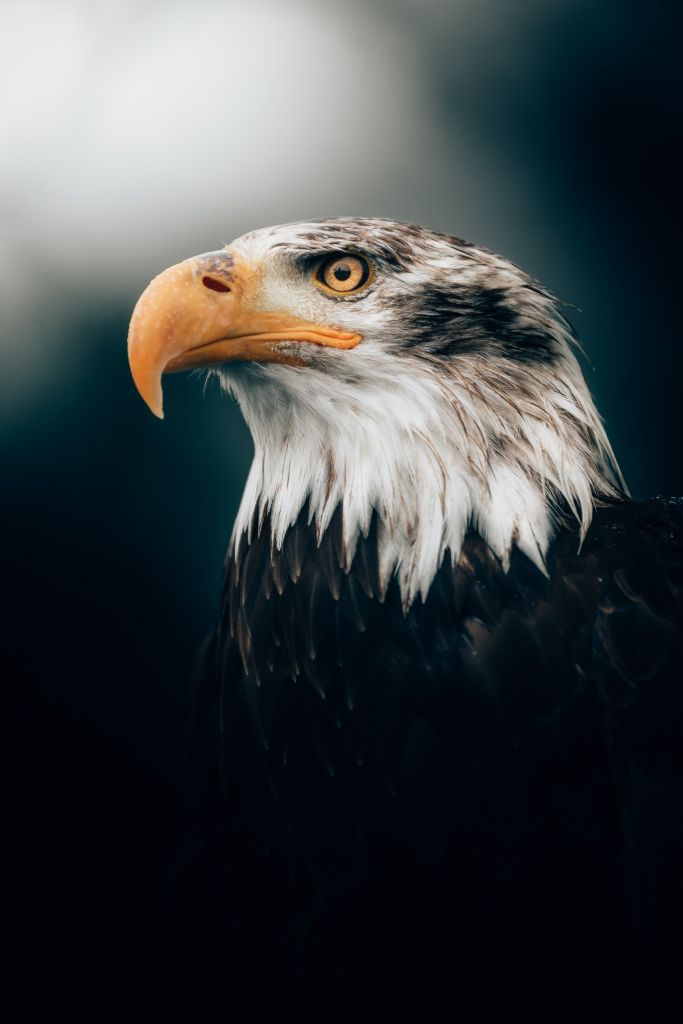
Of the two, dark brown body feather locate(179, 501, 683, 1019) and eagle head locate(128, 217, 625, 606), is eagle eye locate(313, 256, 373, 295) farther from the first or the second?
dark brown body feather locate(179, 501, 683, 1019)

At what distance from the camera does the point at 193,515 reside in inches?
54.7

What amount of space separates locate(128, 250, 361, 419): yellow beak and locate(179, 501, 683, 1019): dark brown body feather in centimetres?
22

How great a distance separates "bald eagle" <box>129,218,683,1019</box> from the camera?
0.74 metres

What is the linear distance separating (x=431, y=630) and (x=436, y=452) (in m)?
0.20

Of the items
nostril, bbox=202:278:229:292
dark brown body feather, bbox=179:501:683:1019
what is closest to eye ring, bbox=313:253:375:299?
nostril, bbox=202:278:229:292

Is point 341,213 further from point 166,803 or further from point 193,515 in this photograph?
point 166,803

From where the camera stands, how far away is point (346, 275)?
814 millimetres

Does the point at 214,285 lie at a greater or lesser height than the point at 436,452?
greater

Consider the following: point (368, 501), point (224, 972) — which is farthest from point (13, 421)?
point (224, 972)

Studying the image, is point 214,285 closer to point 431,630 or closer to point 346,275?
point 346,275

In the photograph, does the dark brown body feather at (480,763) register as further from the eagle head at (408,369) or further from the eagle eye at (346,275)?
the eagle eye at (346,275)

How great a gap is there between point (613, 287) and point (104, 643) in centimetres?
119

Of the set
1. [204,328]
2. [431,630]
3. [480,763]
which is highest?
[204,328]

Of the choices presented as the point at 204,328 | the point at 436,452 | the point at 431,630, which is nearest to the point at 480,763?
the point at 431,630
